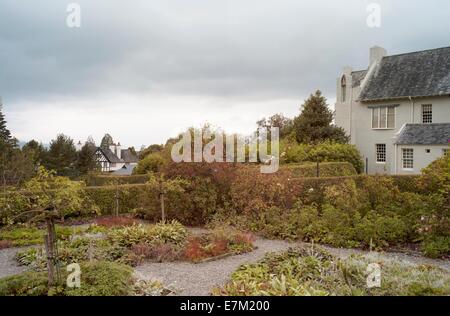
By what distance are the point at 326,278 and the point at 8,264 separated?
7631 millimetres

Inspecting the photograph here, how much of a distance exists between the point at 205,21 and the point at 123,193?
831 centimetres

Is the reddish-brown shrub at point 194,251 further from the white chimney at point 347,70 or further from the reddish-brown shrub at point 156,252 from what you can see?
the white chimney at point 347,70

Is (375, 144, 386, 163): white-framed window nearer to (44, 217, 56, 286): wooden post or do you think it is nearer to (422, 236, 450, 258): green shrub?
(422, 236, 450, 258): green shrub

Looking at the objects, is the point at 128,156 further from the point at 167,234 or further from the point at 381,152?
the point at 167,234

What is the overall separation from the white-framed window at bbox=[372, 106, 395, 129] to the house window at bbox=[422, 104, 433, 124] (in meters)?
2.24

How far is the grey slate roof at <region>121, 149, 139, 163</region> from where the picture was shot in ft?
225

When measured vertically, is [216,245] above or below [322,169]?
below

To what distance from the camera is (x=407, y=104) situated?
29.7 m

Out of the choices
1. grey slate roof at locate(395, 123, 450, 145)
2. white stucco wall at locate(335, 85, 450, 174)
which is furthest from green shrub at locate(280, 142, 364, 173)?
grey slate roof at locate(395, 123, 450, 145)

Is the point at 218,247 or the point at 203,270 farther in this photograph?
the point at 218,247

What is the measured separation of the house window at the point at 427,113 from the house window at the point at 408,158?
12.8 feet

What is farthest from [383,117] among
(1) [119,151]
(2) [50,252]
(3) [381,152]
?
(1) [119,151]

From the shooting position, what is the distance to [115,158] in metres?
66.2
